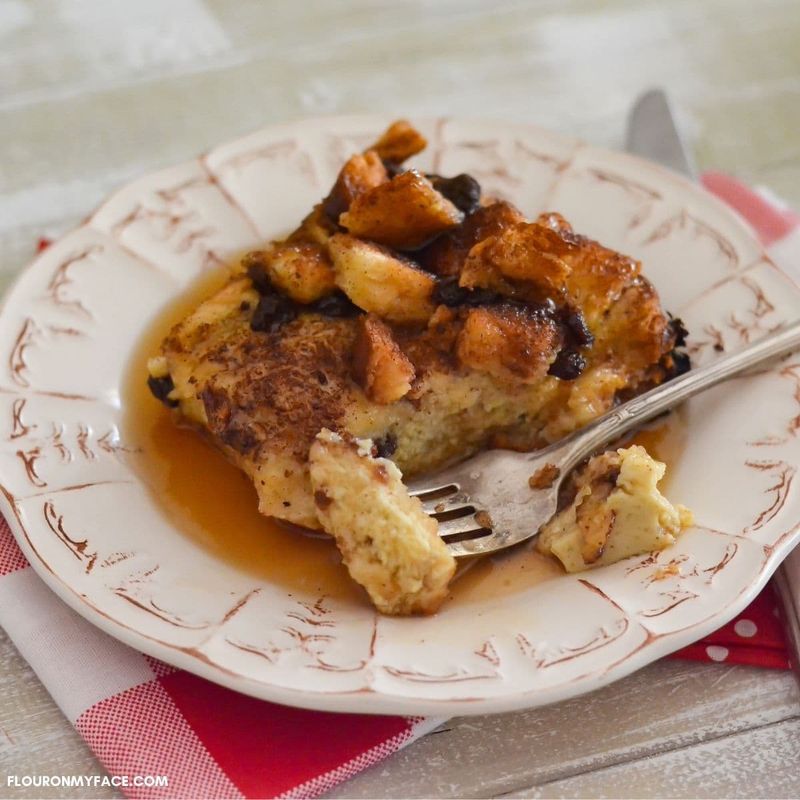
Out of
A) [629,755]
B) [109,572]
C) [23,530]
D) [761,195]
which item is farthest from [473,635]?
[761,195]

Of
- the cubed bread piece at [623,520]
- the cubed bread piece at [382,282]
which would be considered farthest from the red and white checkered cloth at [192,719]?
the cubed bread piece at [382,282]

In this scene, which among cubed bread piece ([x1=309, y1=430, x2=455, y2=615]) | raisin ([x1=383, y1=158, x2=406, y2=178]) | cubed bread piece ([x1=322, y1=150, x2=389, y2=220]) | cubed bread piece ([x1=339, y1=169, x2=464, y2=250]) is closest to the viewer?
cubed bread piece ([x1=309, y1=430, x2=455, y2=615])

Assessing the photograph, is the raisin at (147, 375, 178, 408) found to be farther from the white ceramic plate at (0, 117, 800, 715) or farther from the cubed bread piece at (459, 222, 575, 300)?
the cubed bread piece at (459, 222, 575, 300)

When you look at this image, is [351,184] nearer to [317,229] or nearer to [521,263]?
[317,229]

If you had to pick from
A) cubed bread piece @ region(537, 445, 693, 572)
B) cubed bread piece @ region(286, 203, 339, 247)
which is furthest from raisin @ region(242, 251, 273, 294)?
cubed bread piece @ region(537, 445, 693, 572)

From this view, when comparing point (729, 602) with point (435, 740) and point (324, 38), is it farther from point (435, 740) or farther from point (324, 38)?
point (324, 38)

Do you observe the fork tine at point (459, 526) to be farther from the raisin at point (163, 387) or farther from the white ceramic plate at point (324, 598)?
the raisin at point (163, 387)

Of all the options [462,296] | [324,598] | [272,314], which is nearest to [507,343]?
[462,296]
